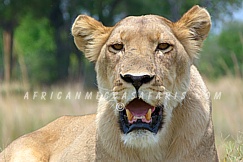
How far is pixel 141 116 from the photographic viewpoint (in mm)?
3688

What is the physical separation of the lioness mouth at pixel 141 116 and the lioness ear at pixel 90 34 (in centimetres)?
61

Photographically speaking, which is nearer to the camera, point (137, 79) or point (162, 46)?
point (137, 79)

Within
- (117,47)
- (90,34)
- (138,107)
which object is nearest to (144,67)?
(138,107)

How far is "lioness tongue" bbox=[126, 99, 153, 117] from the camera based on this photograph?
3.69 m

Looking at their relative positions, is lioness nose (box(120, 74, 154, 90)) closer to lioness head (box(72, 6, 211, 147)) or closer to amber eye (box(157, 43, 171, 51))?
lioness head (box(72, 6, 211, 147))

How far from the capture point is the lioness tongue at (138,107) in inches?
145

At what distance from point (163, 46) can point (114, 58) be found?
1.10 ft

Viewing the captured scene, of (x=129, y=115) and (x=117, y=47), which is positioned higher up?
(x=117, y=47)

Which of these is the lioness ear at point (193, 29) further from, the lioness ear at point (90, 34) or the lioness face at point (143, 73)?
the lioness ear at point (90, 34)

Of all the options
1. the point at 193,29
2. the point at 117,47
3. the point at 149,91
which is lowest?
the point at 149,91

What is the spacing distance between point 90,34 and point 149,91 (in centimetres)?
96

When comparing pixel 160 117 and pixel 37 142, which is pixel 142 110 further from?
pixel 37 142

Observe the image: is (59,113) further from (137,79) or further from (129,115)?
(137,79)

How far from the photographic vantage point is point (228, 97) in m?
9.49
